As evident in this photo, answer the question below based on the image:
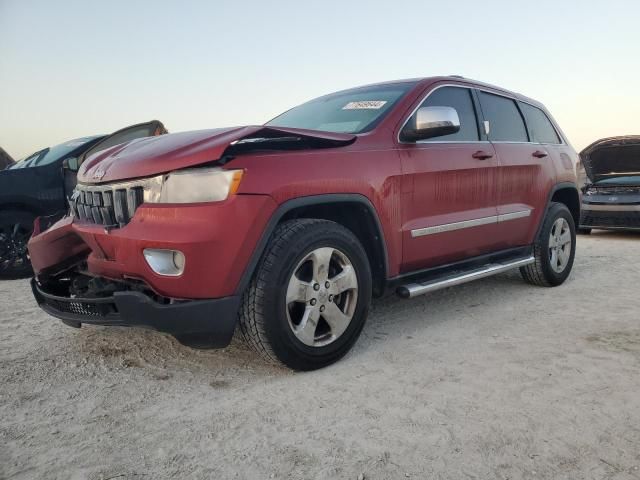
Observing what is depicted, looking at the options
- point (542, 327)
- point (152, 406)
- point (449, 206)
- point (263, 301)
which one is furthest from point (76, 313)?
point (542, 327)

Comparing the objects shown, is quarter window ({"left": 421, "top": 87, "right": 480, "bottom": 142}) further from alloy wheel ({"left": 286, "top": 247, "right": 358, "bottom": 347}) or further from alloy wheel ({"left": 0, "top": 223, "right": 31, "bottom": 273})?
alloy wheel ({"left": 0, "top": 223, "right": 31, "bottom": 273})

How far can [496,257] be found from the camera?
418cm

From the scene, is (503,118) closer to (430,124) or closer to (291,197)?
(430,124)

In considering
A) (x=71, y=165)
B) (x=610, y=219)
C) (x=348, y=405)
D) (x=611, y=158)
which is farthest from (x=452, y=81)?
(x=611, y=158)

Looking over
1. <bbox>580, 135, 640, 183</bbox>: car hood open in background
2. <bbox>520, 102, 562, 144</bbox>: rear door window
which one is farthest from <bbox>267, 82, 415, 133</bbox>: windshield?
<bbox>580, 135, 640, 183</bbox>: car hood open in background

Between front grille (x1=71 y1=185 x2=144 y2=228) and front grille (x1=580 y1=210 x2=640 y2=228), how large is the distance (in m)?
7.90

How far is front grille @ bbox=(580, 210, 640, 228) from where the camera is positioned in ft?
27.7

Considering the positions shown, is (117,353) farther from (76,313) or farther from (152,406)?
(152,406)

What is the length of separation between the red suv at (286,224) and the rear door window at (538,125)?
39.9 inches

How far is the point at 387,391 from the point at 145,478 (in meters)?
1.19

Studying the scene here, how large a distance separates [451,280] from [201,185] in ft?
6.01

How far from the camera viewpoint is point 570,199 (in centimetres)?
522

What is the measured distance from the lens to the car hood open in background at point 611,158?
29.1 feet

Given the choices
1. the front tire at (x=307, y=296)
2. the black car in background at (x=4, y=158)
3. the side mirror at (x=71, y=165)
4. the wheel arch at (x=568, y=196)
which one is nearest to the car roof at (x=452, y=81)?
the wheel arch at (x=568, y=196)
